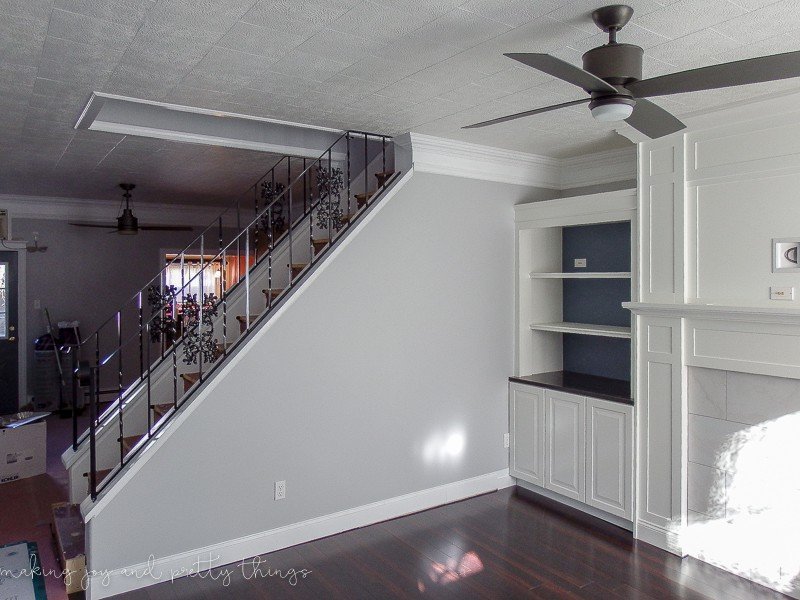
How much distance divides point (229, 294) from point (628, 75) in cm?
362

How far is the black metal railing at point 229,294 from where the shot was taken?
3.68 meters

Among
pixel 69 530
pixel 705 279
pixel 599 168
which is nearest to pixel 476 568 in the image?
pixel 705 279

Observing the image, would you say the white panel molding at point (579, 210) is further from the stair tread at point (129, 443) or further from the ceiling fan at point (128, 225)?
the ceiling fan at point (128, 225)

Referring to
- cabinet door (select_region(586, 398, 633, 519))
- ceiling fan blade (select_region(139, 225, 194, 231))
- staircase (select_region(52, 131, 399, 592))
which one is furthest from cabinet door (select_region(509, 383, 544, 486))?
ceiling fan blade (select_region(139, 225, 194, 231))

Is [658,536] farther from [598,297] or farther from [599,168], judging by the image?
[599,168]

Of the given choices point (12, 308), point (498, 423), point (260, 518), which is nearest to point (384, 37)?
point (260, 518)

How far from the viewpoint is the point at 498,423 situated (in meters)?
4.71

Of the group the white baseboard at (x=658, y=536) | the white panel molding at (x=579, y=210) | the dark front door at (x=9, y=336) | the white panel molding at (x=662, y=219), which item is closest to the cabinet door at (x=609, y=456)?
the white baseboard at (x=658, y=536)

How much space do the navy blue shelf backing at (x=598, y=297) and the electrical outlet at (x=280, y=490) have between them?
8.22 feet

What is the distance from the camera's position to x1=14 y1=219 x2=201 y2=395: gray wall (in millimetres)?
7340

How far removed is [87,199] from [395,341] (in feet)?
16.3

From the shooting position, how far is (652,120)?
2.42m

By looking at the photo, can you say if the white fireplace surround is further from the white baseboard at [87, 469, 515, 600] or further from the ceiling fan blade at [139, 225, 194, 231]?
the ceiling fan blade at [139, 225, 194, 231]

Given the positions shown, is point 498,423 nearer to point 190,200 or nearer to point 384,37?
point 384,37
